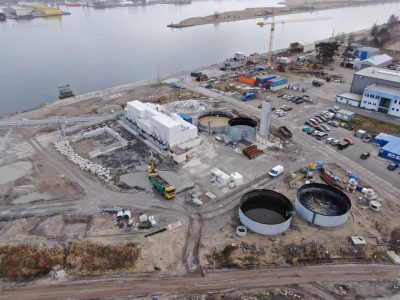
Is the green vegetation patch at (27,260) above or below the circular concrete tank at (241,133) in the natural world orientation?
below

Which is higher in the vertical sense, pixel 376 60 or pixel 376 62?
pixel 376 60

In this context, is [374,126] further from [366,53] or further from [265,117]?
[366,53]

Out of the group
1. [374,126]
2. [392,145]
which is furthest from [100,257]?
[374,126]

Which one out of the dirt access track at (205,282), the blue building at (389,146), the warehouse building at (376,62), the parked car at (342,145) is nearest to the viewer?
the dirt access track at (205,282)

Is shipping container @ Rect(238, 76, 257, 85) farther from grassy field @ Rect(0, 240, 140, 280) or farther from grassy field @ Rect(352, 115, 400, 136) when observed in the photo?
grassy field @ Rect(0, 240, 140, 280)

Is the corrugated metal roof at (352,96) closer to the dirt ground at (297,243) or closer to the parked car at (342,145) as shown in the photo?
the parked car at (342,145)

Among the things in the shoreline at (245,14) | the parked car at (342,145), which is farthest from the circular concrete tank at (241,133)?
the shoreline at (245,14)

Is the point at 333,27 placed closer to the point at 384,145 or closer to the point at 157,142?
the point at 384,145
